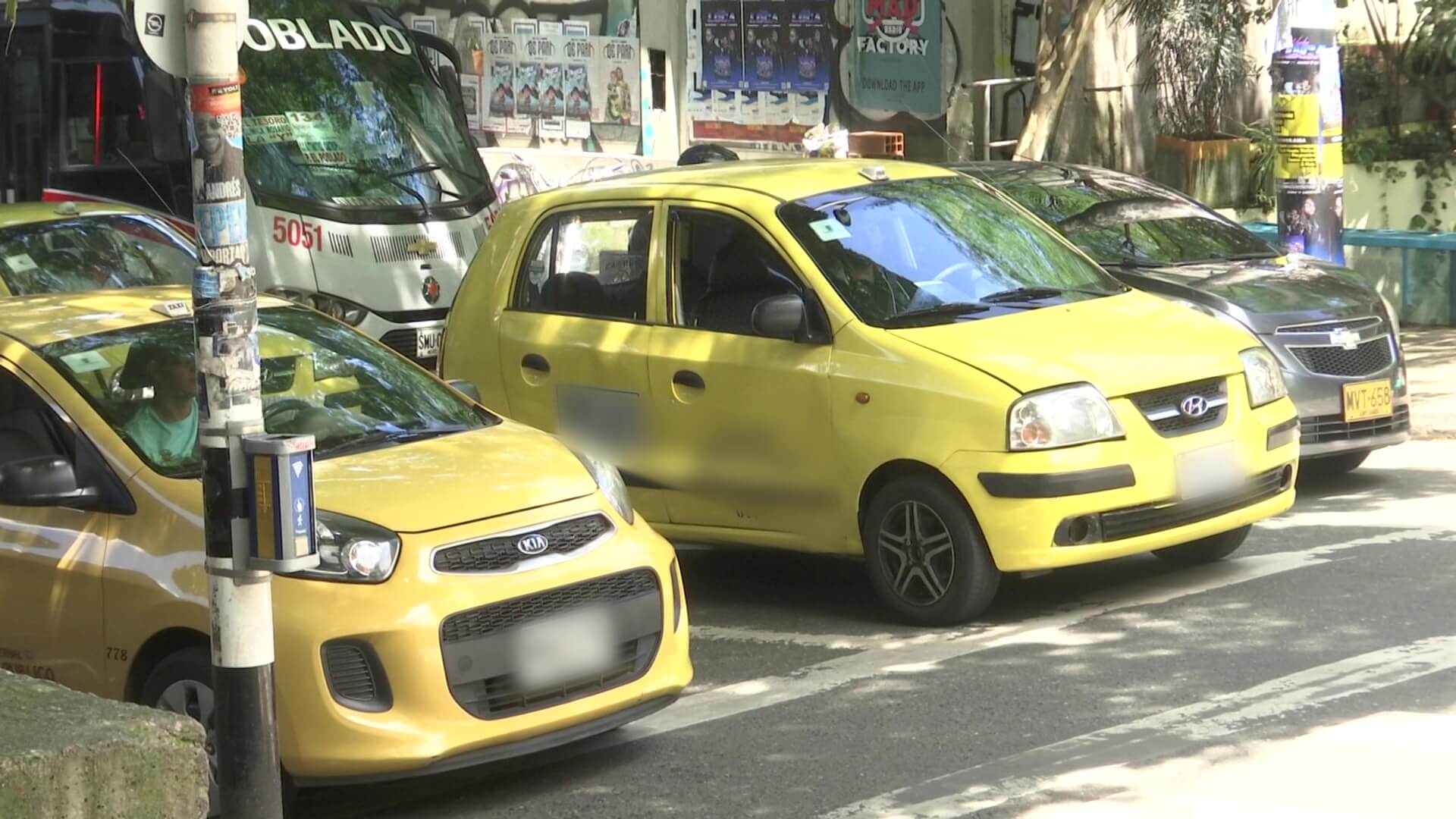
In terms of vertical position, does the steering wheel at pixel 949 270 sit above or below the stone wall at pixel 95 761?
above

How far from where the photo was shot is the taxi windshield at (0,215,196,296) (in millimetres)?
10195

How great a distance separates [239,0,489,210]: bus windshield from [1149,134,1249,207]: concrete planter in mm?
8739

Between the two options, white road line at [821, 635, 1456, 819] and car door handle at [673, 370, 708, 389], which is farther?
car door handle at [673, 370, 708, 389]

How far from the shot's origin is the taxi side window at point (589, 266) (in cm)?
892

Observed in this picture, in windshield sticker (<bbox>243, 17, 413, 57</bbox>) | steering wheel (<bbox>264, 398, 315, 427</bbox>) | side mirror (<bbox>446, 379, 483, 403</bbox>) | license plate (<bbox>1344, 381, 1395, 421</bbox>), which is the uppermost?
windshield sticker (<bbox>243, 17, 413, 57</bbox>)

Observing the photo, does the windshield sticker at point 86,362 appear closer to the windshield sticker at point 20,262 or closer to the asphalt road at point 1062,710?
the asphalt road at point 1062,710

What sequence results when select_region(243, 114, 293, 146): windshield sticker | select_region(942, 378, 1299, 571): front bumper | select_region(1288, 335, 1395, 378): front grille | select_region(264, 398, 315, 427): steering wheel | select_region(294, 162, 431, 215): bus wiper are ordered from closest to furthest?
select_region(264, 398, 315, 427): steering wheel → select_region(942, 378, 1299, 571): front bumper → select_region(1288, 335, 1395, 378): front grille → select_region(243, 114, 293, 146): windshield sticker → select_region(294, 162, 431, 215): bus wiper

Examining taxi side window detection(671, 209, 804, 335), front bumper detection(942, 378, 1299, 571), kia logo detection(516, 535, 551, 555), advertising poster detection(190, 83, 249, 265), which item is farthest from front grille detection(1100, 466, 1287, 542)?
advertising poster detection(190, 83, 249, 265)

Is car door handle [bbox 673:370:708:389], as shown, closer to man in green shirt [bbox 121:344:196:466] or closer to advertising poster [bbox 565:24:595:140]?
man in green shirt [bbox 121:344:196:466]

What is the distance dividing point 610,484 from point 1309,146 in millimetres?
7362

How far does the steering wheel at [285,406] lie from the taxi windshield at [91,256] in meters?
3.64

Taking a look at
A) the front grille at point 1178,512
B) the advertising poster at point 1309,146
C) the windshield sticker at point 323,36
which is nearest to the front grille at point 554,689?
the front grille at point 1178,512

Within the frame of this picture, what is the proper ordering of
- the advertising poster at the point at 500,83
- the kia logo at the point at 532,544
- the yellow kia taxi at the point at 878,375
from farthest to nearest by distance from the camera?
the advertising poster at the point at 500,83 < the yellow kia taxi at the point at 878,375 < the kia logo at the point at 532,544

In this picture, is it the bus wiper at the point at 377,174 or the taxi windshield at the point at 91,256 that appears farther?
the bus wiper at the point at 377,174
